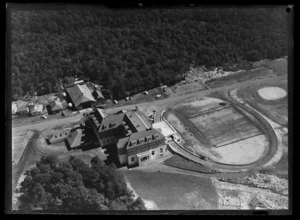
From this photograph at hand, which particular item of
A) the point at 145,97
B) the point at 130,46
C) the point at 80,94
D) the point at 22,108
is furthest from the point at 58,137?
the point at 130,46

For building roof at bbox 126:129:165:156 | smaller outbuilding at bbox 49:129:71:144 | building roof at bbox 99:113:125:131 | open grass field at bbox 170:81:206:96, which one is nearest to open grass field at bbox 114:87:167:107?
open grass field at bbox 170:81:206:96

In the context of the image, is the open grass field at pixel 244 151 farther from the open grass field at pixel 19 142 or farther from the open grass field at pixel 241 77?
the open grass field at pixel 19 142

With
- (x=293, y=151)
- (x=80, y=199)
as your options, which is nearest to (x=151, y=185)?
(x=80, y=199)

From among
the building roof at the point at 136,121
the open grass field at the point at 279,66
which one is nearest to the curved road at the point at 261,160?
→ the building roof at the point at 136,121

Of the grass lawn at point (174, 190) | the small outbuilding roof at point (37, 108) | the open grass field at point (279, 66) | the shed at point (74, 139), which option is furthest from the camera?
the open grass field at point (279, 66)

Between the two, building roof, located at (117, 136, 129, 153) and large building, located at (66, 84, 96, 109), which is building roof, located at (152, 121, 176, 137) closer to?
building roof, located at (117, 136, 129, 153)
